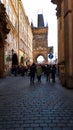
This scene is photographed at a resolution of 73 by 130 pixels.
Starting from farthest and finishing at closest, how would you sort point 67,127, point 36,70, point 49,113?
point 36,70, point 49,113, point 67,127

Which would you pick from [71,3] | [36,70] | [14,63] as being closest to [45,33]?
[14,63]

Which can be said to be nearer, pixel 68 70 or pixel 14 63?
pixel 68 70

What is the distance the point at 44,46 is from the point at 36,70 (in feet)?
222

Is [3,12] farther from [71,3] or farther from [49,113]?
[49,113]

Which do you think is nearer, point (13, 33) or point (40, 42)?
point (13, 33)

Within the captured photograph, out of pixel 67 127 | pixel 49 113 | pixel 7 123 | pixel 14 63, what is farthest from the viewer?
pixel 14 63

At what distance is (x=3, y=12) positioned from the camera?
1217 inches

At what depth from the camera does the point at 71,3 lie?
1769cm

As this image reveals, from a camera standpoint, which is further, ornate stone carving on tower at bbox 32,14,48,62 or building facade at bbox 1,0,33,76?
ornate stone carving on tower at bbox 32,14,48,62

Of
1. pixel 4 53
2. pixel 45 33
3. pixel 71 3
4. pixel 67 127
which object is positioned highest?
pixel 45 33

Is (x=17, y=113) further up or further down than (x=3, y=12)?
further down

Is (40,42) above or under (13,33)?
above

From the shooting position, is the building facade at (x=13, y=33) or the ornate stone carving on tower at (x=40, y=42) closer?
the building facade at (x=13, y=33)

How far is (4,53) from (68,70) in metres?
17.4
